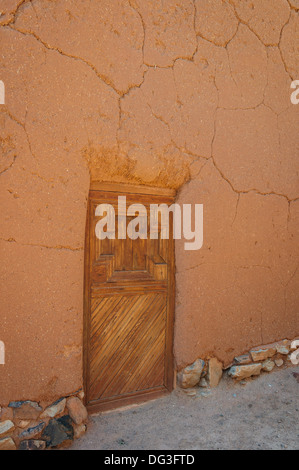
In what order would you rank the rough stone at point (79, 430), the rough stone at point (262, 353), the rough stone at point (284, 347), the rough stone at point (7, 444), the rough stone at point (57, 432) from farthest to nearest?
1. the rough stone at point (284, 347)
2. the rough stone at point (262, 353)
3. the rough stone at point (79, 430)
4. the rough stone at point (57, 432)
5. the rough stone at point (7, 444)

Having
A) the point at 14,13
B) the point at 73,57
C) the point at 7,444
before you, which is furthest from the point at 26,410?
the point at 14,13

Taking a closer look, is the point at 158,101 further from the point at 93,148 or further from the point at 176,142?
the point at 93,148

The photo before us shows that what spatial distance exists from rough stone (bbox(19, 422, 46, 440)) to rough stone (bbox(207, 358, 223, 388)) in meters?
1.21

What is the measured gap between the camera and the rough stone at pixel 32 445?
1.86 m

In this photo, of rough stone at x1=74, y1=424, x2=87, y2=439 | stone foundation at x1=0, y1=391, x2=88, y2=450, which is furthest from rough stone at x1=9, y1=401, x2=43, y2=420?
rough stone at x1=74, y1=424, x2=87, y2=439

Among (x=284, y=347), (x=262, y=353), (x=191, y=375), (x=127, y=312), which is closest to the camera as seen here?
(x=127, y=312)

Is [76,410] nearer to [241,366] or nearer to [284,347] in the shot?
[241,366]

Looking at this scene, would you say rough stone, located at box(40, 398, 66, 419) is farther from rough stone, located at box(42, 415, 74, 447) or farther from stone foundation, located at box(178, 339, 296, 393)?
stone foundation, located at box(178, 339, 296, 393)

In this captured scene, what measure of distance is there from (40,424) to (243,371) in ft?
4.93

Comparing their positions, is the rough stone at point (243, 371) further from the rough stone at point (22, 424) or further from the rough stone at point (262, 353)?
the rough stone at point (22, 424)

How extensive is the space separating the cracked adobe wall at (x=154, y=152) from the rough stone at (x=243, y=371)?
10cm

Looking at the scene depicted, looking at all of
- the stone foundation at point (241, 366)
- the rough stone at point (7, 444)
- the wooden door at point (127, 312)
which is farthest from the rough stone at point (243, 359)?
the rough stone at point (7, 444)

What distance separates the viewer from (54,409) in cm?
198
